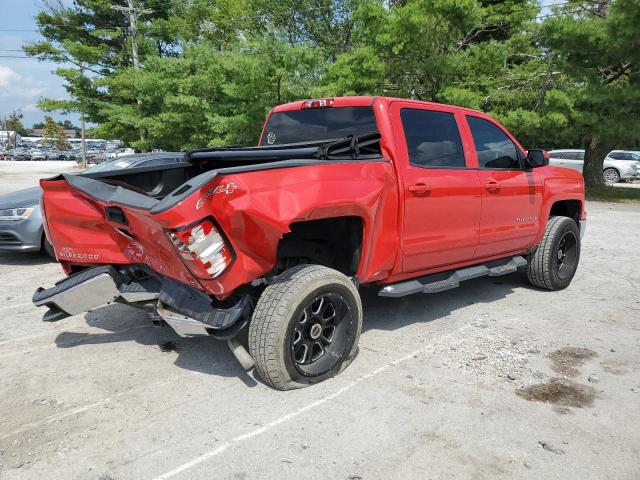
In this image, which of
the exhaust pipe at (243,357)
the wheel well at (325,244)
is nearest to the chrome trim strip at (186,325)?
the exhaust pipe at (243,357)

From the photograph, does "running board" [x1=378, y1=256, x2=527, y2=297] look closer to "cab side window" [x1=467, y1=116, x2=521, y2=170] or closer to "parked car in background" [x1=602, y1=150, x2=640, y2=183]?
"cab side window" [x1=467, y1=116, x2=521, y2=170]

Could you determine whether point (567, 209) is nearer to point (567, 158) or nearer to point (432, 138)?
point (432, 138)

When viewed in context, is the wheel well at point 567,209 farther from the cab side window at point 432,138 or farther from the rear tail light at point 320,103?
the rear tail light at point 320,103

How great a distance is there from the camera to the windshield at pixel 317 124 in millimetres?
4059

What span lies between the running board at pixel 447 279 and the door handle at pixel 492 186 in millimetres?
732

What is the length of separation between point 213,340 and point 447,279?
204 centimetres

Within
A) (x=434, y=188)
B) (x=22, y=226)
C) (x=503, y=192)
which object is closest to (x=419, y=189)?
(x=434, y=188)

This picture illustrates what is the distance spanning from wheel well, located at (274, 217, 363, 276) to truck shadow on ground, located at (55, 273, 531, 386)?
0.84 metres

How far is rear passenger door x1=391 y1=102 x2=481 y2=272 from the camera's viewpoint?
391 cm

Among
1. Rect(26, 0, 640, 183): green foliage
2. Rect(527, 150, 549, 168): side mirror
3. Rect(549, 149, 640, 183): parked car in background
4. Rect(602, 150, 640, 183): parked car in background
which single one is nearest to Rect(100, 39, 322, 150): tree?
Rect(26, 0, 640, 183): green foliage

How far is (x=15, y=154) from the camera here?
65.2 meters

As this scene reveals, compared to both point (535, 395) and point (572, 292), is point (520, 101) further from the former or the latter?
point (535, 395)

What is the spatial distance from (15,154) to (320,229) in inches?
2894

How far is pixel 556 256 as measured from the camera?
566cm
